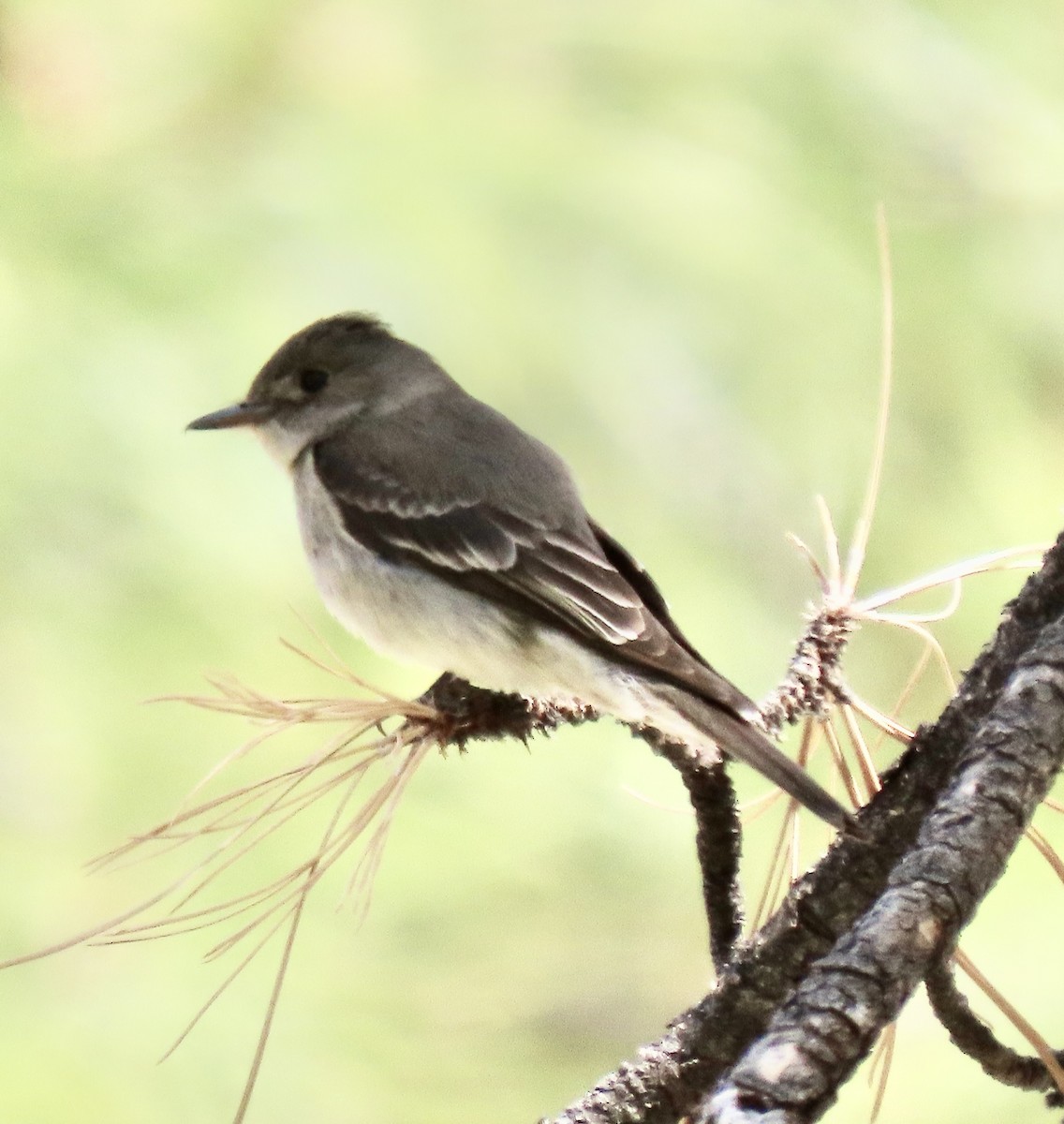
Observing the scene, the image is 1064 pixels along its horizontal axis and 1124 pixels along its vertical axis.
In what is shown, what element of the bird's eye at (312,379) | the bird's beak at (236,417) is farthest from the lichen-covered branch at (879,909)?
the bird's eye at (312,379)

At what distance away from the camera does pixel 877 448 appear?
1513 mm

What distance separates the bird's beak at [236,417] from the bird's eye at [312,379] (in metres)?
0.11

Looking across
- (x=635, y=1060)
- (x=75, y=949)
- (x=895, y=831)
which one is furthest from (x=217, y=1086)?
(x=895, y=831)

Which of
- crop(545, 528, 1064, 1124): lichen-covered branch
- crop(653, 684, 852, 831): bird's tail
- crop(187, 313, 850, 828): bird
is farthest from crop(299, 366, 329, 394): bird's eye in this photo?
crop(545, 528, 1064, 1124): lichen-covered branch

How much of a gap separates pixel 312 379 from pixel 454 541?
1.58 feet

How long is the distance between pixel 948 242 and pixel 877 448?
2.03 feet

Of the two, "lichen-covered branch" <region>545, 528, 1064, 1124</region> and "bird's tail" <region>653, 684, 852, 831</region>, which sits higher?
"bird's tail" <region>653, 684, 852, 831</region>

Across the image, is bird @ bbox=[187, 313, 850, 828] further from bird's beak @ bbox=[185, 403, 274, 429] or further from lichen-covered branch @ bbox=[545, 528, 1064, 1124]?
lichen-covered branch @ bbox=[545, 528, 1064, 1124]

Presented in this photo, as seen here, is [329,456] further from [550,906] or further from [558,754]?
[550,906]

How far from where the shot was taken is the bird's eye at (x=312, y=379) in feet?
7.88

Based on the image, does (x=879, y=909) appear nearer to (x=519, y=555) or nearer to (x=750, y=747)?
(x=750, y=747)

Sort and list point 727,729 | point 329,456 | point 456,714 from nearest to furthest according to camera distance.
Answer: point 727,729 < point 456,714 < point 329,456

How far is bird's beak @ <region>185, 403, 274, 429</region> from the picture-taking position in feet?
6.18

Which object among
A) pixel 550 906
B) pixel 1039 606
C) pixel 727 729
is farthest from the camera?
pixel 550 906
